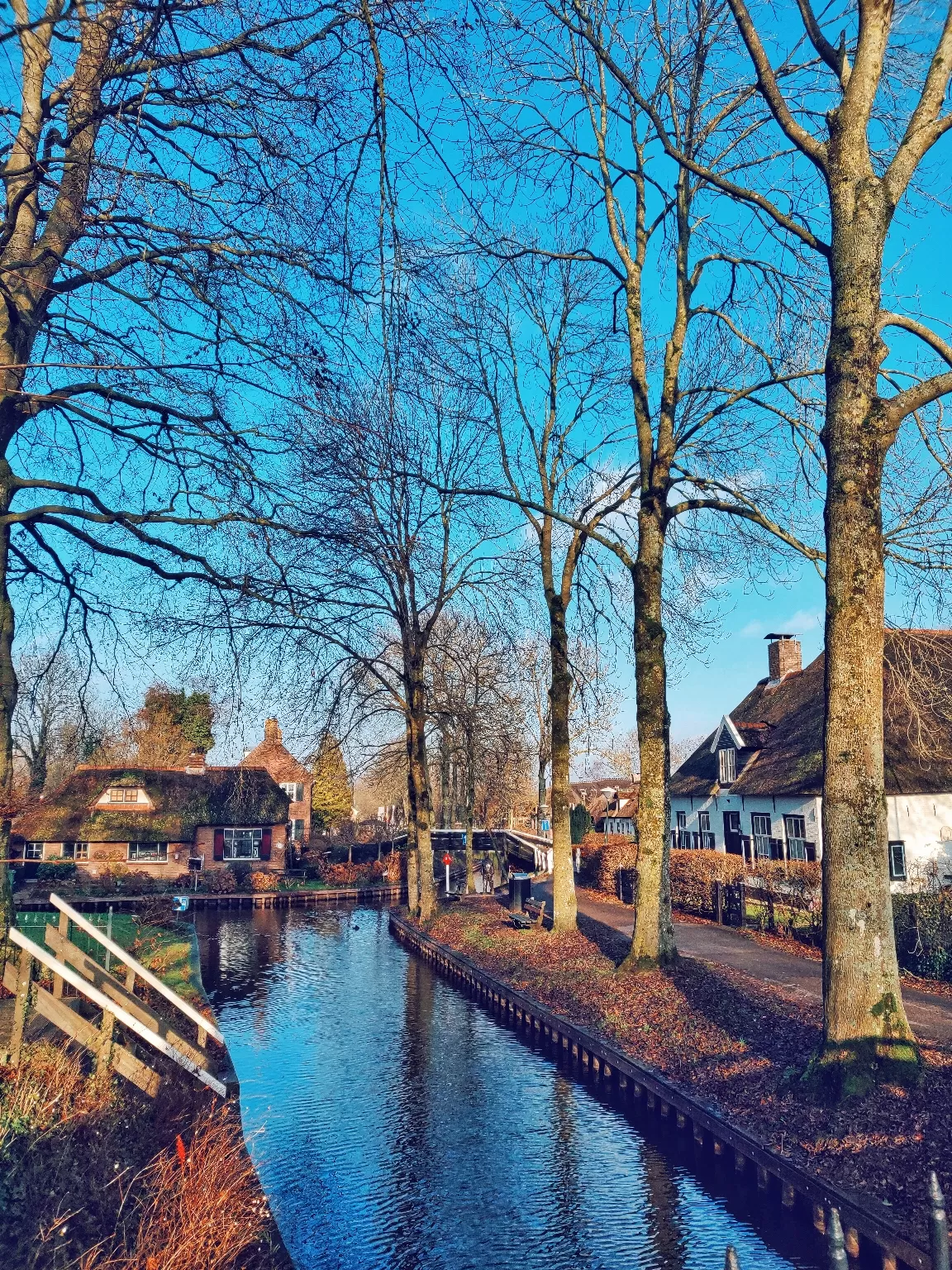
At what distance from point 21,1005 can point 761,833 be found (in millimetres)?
26805

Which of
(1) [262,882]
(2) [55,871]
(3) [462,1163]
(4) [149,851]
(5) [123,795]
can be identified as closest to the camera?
(3) [462,1163]

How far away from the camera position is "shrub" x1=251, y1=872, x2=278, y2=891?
4291 centimetres

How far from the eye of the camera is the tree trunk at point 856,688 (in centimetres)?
883

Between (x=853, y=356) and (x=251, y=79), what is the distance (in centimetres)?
626

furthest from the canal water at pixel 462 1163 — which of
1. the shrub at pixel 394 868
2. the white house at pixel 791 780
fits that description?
the shrub at pixel 394 868

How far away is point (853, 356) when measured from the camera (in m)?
9.62

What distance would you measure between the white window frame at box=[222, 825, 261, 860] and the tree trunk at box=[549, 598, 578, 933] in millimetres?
30947

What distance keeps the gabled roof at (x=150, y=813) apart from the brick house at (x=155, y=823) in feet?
0.14

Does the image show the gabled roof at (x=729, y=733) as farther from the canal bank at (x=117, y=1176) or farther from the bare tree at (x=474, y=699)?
the canal bank at (x=117, y=1176)

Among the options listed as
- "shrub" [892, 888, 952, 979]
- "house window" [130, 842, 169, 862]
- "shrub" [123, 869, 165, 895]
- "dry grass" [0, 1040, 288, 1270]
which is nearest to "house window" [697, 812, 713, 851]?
"shrub" [892, 888, 952, 979]

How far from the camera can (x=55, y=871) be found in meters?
42.6

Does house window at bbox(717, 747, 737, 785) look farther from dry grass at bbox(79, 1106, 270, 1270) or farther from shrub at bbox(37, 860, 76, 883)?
shrub at bbox(37, 860, 76, 883)

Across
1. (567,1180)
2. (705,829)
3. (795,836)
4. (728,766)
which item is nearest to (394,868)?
(705,829)

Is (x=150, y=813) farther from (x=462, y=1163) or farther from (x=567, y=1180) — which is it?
(x=567, y=1180)
